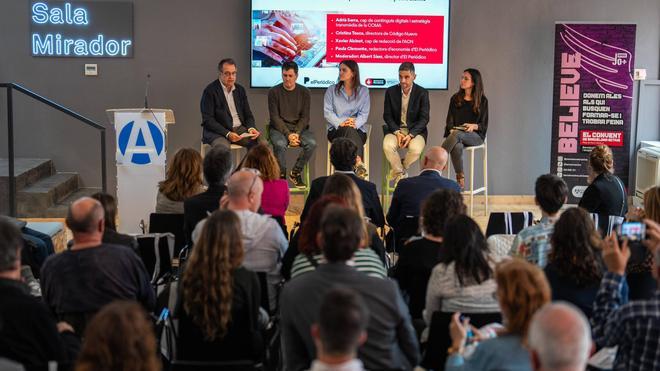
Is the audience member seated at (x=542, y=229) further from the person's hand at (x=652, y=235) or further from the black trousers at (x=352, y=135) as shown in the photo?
the black trousers at (x=352, y=135)

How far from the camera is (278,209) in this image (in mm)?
5559

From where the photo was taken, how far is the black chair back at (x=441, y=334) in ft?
11.2

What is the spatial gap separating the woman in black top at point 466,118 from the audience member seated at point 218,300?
512 cm

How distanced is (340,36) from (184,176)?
378 centimetres

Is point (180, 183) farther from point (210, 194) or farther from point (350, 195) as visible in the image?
point (350, 195)

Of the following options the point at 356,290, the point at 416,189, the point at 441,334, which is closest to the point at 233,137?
the point at 416,189

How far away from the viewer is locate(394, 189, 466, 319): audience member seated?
4145 mm

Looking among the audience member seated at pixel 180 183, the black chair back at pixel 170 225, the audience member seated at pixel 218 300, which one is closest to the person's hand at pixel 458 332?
the audience member seated at pixel 218 300

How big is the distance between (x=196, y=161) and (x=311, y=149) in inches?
115

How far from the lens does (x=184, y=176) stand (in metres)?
5.49

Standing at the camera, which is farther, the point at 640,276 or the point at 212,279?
the point at 640,276

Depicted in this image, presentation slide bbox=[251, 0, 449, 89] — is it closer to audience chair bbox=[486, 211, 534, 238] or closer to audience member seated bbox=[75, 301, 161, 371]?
audience chair bbox=[486, 211, 534, 238]

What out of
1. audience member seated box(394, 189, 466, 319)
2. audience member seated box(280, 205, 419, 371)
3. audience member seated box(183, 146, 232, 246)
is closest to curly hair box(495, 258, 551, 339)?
audience member seated box(280, 205, 419, 371)

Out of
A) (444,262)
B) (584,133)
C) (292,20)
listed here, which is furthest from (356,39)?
(444,262)
